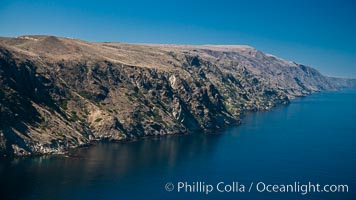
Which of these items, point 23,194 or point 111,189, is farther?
point 111,189

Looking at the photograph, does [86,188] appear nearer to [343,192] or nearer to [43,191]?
[43,191]

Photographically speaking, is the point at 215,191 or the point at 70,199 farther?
the point at 215,191

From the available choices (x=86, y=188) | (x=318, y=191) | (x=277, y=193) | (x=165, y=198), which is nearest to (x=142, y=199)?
(x=165, y=198)

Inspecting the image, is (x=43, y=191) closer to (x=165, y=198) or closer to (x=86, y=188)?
(x=86, y=188)

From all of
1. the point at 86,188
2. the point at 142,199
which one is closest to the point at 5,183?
the point at 86,188

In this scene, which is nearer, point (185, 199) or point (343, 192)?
point (185, 199)

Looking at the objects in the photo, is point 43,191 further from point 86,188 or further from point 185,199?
point 185,199

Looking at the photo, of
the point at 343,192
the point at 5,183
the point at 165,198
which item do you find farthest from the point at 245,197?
the point at 5,183
